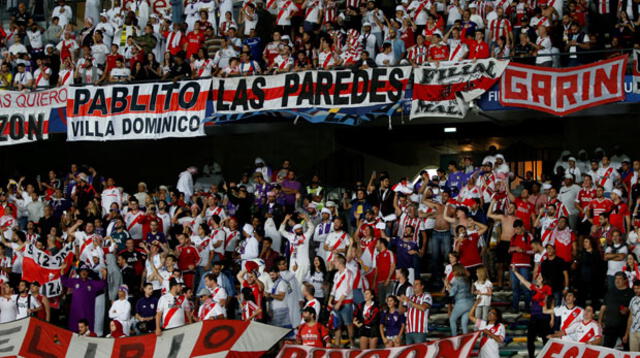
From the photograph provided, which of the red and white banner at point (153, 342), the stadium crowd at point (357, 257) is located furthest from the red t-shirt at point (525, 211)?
the red and white banner at point (153, 342)

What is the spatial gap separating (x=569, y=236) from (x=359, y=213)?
4.12 meters

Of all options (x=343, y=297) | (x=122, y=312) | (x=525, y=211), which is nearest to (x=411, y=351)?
(x=343, y=297)

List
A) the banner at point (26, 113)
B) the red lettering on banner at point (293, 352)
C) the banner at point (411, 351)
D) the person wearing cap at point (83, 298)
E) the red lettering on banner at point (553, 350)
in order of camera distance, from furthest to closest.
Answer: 1. the banner at point (26, 113)
2. the person wearing cap at point (83, 298)
3. the red lettering on banner at point (293, 352)
4. the banner at point (411, 351)
5. the red lettering on banner at point (553, 350)

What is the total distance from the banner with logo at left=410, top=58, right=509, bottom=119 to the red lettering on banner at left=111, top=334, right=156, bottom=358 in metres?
7.84

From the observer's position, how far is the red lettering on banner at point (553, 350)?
45.1 feet

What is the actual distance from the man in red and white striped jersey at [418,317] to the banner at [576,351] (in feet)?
7.60

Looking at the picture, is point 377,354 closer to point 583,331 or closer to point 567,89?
point 583,331

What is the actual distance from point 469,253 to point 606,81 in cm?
474

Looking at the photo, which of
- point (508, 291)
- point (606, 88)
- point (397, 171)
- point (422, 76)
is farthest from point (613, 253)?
point (397, 171)

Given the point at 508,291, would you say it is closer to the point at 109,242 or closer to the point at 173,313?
the point at 173,313

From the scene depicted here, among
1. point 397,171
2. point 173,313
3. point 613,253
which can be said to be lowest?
point 173,313

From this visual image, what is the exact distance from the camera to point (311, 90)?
70.7 ft

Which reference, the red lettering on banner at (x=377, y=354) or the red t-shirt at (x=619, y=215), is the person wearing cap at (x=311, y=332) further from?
the red t-shirt at (x=619, y=215)

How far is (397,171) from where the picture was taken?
2964 centimetres
